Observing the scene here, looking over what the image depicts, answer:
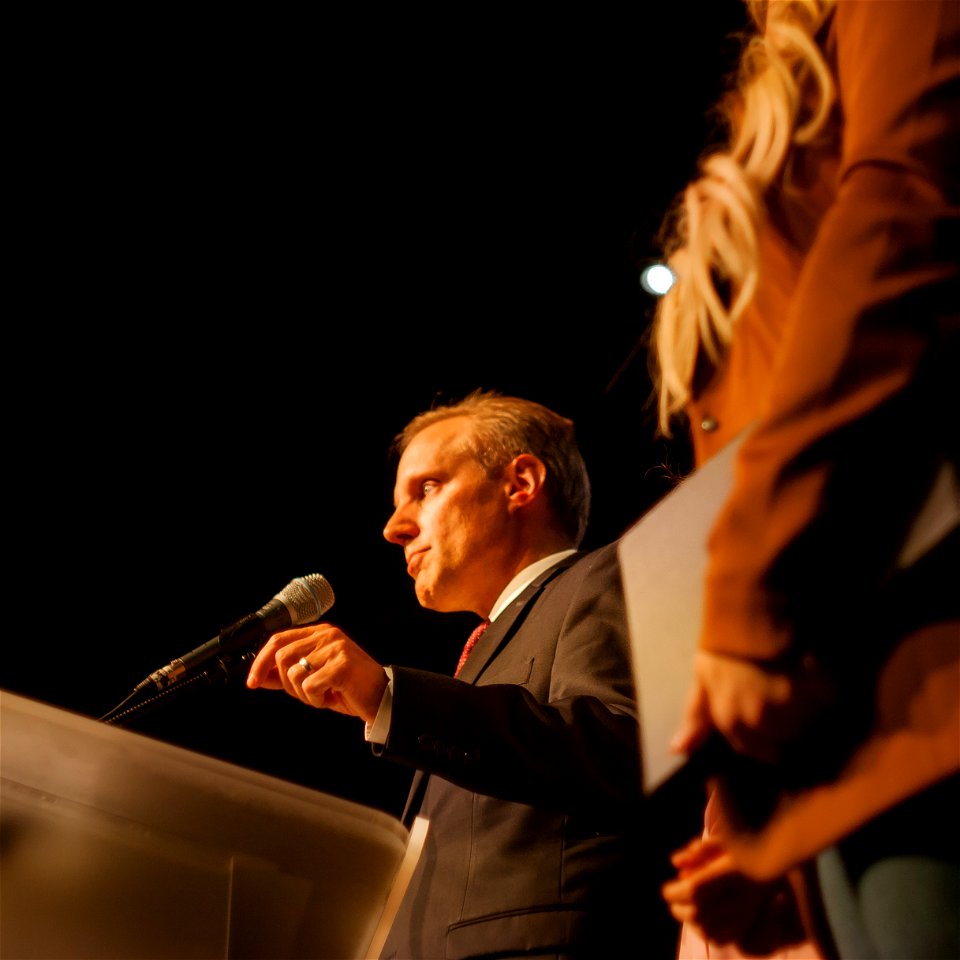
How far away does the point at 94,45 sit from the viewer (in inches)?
126

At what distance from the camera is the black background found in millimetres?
3334

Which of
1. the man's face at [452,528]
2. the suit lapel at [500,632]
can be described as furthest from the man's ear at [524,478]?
the suit lapel at [500,632]

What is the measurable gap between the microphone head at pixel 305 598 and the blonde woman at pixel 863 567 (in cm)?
121

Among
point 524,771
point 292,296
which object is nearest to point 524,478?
point 524,771

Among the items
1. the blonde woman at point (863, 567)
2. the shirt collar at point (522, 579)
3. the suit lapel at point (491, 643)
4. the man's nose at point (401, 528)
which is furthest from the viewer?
the man's nose at point (401, 528)

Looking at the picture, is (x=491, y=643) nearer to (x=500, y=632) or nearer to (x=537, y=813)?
(x=500, y=632)

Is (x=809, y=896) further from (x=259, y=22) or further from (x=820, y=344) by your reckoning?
(x=259, y=22)

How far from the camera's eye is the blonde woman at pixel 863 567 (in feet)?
2.25

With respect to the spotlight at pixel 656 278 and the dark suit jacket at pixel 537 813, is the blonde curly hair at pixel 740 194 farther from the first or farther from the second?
the spotlight at pixel 656 278

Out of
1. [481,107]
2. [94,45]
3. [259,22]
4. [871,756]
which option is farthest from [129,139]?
[871,756]

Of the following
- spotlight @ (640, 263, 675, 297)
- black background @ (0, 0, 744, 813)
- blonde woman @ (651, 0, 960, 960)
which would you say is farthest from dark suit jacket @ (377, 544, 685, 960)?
spotlight @ (640, 263, 675, 297)

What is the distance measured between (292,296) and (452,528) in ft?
6.12

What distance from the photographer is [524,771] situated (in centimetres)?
144

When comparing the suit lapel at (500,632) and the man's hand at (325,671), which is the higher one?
the suit lapel at (500,632)
